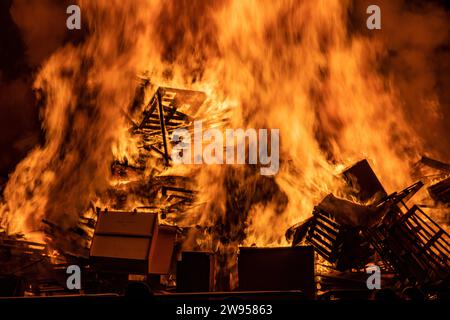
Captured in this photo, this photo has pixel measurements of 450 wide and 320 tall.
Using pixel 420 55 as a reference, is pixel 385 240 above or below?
below

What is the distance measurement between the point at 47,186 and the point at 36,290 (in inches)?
58.5

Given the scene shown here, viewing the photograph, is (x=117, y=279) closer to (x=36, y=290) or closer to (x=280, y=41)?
(x=36, y=290)

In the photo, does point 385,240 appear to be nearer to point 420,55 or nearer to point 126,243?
point 126,243

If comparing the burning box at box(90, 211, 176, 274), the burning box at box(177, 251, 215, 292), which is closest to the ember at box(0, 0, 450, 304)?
the burning box at box(90, 211, 176, 274)

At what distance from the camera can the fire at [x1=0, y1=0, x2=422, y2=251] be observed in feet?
15.9

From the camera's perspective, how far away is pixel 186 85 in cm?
520

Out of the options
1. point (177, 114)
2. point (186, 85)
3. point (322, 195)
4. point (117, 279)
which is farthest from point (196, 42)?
point (117, 279)

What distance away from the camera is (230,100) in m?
5.20

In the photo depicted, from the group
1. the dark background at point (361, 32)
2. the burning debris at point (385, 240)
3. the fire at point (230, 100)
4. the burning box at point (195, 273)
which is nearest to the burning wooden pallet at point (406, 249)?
the burning debris at point (385, 240)

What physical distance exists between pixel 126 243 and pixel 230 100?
2298 millimetres

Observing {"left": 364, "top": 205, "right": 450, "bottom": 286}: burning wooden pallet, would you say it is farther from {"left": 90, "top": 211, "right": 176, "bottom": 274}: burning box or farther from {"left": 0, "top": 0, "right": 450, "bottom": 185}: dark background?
{"left": 0, "top": 0, "right": 450, "bottom": 185}: dark background

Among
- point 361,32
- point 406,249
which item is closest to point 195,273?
point 406,249

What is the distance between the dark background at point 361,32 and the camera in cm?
574

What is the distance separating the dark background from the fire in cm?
26
